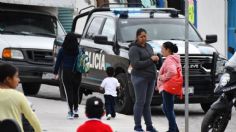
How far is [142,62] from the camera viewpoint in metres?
13.7

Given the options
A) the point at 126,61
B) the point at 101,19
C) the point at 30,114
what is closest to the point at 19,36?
the point at 101,19

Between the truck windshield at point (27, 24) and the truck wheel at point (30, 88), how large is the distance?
47.8 inches

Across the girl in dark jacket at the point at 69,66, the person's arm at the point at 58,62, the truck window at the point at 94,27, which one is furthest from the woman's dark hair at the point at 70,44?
the truck window at the point at 94,27

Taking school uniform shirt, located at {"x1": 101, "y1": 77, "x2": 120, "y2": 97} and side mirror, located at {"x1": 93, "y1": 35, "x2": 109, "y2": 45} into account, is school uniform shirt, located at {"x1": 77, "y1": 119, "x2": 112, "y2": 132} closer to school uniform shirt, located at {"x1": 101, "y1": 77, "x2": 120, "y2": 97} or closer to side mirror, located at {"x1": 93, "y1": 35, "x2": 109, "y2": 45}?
school uniform shirt, located at {"x1": 101, "y1": 77, "x2": 120, "y2": 97}

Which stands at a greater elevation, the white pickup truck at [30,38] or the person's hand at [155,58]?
the person's hand at [155,58]

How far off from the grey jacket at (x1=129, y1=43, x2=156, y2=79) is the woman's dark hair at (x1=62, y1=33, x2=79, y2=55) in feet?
6.72

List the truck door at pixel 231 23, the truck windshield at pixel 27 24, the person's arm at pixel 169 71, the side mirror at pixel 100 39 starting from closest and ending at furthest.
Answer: the person's arm at pixel 169 71 < the side mirror at pixel 100 39 < the truck windshield at pixel 27 24 < the truck door at pixel 231 23

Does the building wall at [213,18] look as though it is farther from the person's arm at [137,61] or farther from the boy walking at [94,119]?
the boy walking at [94,119]

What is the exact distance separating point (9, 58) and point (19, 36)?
0.95 meters

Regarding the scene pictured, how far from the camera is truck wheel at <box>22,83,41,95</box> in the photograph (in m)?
20.9

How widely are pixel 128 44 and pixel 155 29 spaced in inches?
39.0

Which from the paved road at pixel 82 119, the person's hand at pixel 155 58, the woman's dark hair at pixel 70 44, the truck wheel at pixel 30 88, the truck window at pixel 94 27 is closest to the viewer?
the person's hand at pixel 155 58

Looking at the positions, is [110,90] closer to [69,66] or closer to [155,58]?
[69,66]

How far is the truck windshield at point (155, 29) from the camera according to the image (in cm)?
1764
